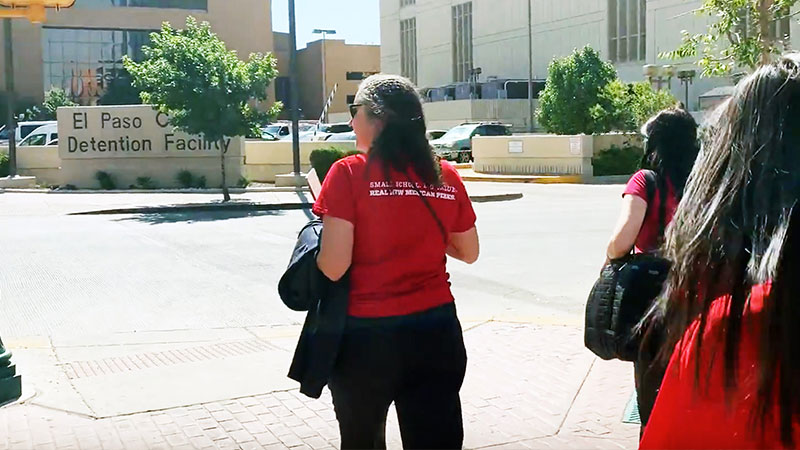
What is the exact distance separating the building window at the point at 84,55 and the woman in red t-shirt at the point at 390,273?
244ft

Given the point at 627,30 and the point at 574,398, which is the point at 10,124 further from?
the point at 627,30

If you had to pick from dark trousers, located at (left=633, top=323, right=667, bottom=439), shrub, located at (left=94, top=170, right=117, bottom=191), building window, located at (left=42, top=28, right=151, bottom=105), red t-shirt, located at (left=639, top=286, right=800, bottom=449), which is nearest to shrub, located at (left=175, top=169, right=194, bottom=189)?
shrub, located at (left=94, top=170, right=117, bottom=191)

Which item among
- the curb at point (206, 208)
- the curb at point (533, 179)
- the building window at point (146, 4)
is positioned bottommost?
the curb at point (206, 208)

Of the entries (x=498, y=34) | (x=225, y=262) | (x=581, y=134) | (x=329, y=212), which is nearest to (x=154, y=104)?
(x=225, y=262)

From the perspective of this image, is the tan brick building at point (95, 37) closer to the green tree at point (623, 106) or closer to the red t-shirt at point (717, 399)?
the green tree at point (623, 106)

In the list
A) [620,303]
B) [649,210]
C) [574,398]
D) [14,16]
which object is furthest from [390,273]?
[14,16]

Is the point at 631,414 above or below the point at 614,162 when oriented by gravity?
below

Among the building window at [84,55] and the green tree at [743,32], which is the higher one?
the building window at [84,55]

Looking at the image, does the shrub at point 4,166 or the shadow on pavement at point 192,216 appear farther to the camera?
the shrub at point 4,166

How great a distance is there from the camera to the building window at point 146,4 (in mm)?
72062

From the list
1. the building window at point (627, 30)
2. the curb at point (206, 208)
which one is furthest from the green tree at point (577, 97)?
the building window at point (627, 30)

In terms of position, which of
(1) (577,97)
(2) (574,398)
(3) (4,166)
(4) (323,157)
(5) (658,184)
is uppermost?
(1) (577,97)

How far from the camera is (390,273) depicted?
3264 millimetres

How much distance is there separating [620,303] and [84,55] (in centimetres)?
7656
